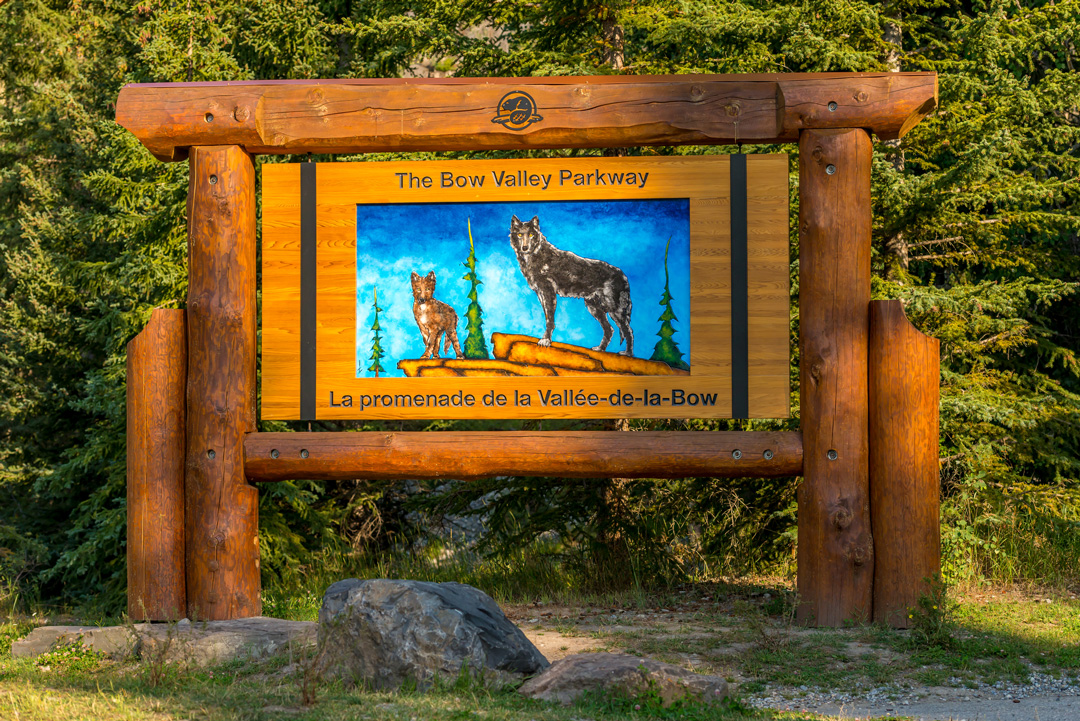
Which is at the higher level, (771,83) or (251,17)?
(251,17)

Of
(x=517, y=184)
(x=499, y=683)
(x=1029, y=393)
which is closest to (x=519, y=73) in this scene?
(x=517, y=184)

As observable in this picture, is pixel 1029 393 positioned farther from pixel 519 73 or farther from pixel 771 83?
pixel 519 73

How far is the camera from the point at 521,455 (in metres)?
6.49

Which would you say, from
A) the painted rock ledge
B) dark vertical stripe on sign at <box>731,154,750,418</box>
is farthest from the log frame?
the painted rock ledge

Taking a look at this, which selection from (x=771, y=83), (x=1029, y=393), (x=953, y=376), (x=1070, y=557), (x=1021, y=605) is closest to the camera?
(x=771, y=83)

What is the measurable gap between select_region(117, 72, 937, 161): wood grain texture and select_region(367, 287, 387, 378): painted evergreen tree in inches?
46.4

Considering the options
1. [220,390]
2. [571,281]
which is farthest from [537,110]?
[220,390]

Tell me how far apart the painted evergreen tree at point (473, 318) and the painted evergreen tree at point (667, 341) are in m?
1.23

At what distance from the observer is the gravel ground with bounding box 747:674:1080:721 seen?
4582mm

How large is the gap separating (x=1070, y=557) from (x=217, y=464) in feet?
23.3

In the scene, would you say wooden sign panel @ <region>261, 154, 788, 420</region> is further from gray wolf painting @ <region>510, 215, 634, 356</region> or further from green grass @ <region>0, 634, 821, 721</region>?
green grass @ <region>0, 634, 821, 721</region>

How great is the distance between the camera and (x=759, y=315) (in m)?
6.64

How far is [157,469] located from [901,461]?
5.17m

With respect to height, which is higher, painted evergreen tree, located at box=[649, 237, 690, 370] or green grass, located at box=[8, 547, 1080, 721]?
painted evergreen tree, located at box=[649, 237, 690, 370]
